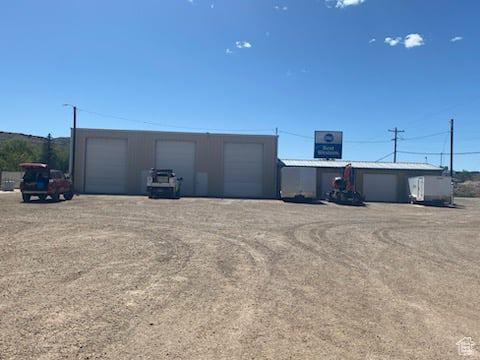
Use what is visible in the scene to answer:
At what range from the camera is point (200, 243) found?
12211 millimetres

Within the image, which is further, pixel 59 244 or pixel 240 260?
pixel 59 244

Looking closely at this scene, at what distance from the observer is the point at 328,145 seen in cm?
5209

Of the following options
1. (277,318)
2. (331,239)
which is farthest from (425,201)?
(277,318)

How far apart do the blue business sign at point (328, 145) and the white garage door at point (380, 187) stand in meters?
6.08

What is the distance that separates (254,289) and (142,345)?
2.97 m

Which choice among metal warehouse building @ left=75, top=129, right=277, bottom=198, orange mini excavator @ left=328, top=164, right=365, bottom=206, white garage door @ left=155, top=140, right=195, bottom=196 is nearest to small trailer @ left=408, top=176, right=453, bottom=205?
orange mini excavator @ left=328, top=164, right=365, bottom=206

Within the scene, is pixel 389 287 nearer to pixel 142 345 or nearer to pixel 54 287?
pixel 142 345

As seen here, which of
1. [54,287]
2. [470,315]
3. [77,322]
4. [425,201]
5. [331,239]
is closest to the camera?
[77,322]

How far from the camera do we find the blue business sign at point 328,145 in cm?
5200

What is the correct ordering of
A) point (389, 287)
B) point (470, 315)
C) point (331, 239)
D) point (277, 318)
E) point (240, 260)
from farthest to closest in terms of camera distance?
1. point (331, 239)
2. point (240, 260)
3. point (389, 287)
4. point (470, 315)
5. point (277, 318)

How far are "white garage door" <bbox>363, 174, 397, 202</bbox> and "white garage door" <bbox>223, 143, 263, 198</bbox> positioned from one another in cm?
1212

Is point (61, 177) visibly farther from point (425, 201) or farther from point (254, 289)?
point (425, 201)

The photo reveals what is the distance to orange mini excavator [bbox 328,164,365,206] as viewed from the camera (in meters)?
36.6

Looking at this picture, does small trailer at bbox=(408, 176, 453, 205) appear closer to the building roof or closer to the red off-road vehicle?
the building roof
